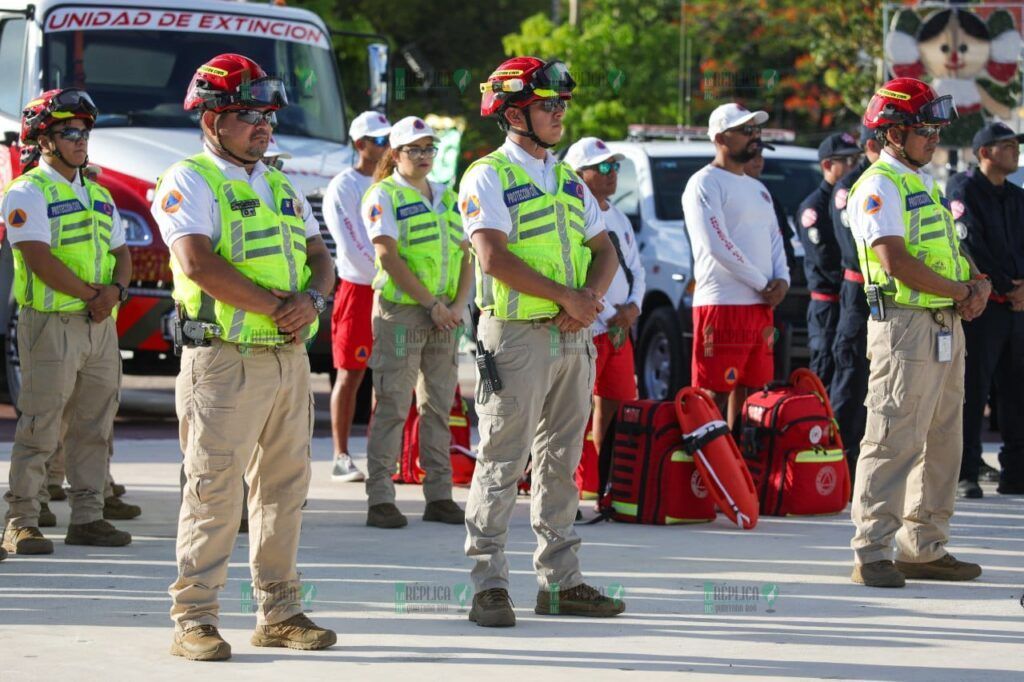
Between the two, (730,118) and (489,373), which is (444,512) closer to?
(489,373)

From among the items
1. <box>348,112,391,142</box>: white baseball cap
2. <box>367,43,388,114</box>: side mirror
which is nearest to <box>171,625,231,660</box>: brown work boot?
<box>348,112,391,142</box>: white baseball cap

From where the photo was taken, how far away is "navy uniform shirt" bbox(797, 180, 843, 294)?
10.6m

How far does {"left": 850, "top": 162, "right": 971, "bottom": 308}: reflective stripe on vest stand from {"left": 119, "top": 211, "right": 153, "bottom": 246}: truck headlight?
5.89 metres

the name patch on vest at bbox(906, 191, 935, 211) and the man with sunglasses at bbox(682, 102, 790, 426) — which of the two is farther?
the man with sunglasses at bbox(682, 102, 790, 426)

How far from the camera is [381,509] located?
29.9 feet

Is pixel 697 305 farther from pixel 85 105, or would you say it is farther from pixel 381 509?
pixel 85 105

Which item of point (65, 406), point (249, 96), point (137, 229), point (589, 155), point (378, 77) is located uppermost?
point (378, 77)

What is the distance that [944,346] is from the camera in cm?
754

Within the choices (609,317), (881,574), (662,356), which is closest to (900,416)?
(881,574)

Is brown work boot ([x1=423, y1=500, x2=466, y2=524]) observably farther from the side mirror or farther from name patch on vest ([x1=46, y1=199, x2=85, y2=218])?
the side mirror

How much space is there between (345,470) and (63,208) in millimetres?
2995

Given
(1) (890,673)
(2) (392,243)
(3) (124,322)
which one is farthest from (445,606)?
(3) (124,322)

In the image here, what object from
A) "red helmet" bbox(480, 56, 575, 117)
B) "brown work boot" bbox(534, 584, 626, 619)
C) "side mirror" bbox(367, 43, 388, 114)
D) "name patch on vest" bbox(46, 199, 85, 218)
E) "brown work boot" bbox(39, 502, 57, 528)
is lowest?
"brown work boot" bbox(39, 502, 57, 528)

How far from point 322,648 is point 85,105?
3119 millimetres
